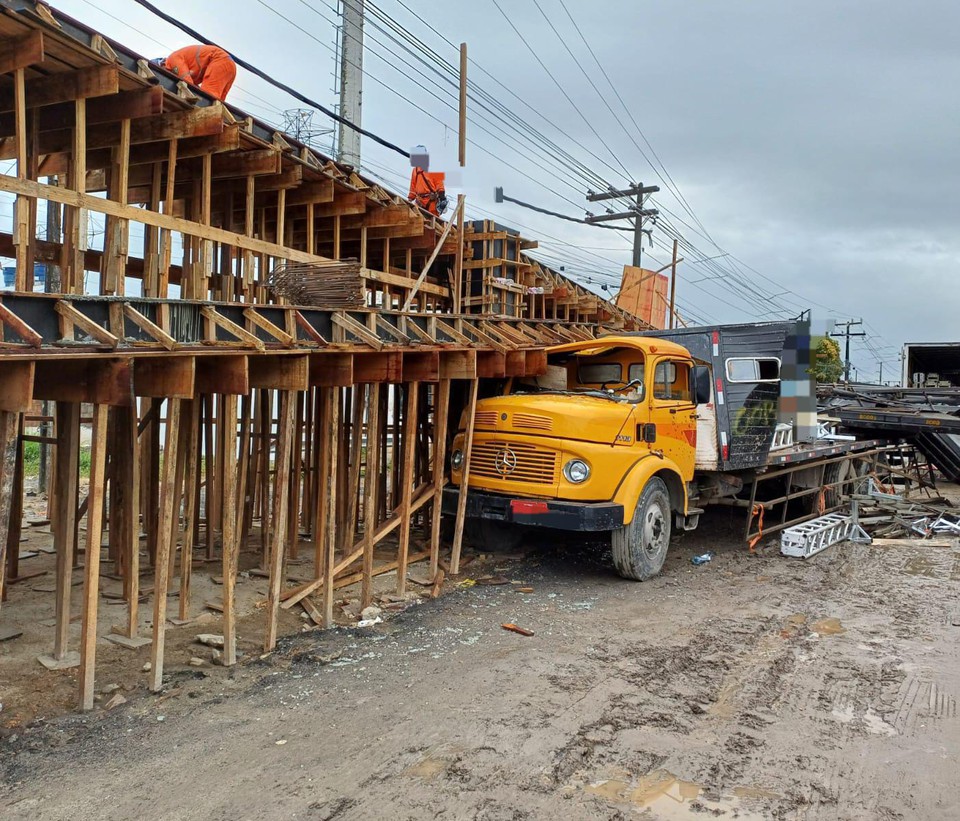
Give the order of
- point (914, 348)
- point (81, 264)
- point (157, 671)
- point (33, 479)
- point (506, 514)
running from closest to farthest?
1. point (157, 671)
2. point (81, 264)
3. point (506, 514)
4. point (33, 479)
5. point (914, 348)

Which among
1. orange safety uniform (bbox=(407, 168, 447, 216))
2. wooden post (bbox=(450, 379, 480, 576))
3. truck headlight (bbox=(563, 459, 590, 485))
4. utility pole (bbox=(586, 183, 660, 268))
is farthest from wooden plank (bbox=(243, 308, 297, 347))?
utility pole (bbox=(586, 183, 660, 268))

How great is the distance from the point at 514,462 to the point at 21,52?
576 cm

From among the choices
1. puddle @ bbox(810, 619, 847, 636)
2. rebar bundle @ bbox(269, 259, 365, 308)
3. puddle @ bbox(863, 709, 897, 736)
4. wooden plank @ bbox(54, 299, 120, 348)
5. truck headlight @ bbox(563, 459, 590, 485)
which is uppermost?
rebar bundle @ bbox(269, 259, 365, 308)

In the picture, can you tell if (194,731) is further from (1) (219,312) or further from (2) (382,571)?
(2) (382,571)

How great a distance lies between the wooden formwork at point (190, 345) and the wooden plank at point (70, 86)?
0.02 m

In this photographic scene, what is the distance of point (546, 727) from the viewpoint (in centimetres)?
486

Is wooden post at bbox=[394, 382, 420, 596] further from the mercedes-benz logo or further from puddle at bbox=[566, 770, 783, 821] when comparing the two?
puddle at bbox=[566, 770, 783, 821]

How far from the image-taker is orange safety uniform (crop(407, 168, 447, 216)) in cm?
1289

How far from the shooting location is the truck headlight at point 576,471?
8.12 m

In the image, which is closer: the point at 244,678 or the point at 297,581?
the point at 244,678

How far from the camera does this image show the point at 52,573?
8.45m

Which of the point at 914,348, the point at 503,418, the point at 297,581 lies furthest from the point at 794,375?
the point at 914,348

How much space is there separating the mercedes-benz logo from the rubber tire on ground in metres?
1.37

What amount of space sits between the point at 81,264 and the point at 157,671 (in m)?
3.71
